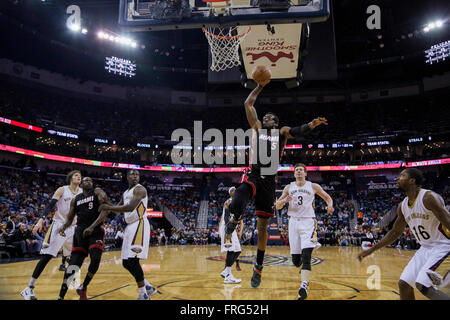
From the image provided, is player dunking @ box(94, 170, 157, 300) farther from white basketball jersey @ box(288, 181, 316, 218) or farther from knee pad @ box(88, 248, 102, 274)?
white basketball jersey @ box(288, 181, 316, 218)

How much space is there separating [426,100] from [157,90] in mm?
28228

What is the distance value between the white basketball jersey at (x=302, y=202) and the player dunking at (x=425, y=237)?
1.87 m

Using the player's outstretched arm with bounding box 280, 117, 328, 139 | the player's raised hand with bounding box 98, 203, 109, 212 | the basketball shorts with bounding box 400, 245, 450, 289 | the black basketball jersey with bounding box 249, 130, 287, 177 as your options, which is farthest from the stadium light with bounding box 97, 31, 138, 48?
the basketball shorts with bounding box 400, 245, 450, 289

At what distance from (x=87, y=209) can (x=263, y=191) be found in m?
2.83

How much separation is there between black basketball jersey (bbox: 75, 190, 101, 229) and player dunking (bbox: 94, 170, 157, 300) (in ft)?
0.99

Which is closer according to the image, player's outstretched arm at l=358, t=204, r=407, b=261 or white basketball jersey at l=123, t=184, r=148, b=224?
player's outstretched arm at l=358, t=204, r=407, b=261

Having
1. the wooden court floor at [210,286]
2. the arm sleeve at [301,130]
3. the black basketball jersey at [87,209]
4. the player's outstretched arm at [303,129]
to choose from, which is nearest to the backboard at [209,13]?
the player's outstretched arm at [303,129]

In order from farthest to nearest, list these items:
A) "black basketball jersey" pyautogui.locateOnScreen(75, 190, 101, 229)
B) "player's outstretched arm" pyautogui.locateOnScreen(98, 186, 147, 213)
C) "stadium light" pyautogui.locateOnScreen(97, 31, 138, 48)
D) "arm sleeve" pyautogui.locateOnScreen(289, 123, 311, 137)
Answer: "stadium light" pyautogui.locateOnScreen(97, 31, 138, 48)
"black basketball jersey" pyautogui.locateOnScreen(75, 190, 101, 229)
"player's outstretched arm" pyautogui.locateOnScreen(98, 186, 147, 213)
"arm sleeve" pyautogui.locateOnScreen(289, 123, 311, 137)

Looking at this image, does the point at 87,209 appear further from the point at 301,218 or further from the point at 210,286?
the point at 301,218

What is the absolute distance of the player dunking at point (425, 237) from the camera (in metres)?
3.41

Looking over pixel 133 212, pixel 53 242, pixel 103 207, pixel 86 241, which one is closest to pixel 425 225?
pixel 133 212

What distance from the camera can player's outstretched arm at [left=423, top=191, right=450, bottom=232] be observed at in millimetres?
3399

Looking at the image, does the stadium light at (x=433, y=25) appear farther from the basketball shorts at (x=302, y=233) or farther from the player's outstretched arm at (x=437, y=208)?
the player's outstretched arm at (x=437, y=208)
